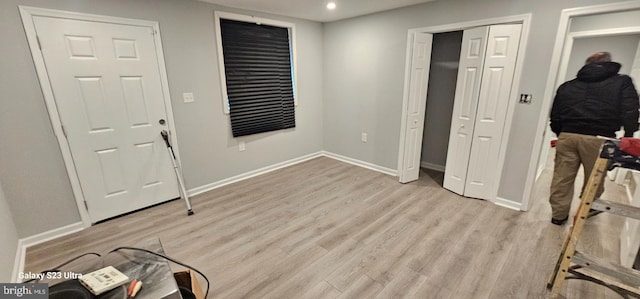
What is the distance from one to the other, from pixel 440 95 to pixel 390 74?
872 millimetres

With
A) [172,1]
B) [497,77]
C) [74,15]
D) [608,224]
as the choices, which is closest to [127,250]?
[74,15]

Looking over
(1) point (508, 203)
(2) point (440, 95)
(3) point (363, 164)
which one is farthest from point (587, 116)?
(3) point (363, 164)

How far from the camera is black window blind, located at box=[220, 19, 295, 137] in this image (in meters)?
3.40

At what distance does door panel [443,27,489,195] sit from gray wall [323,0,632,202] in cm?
27

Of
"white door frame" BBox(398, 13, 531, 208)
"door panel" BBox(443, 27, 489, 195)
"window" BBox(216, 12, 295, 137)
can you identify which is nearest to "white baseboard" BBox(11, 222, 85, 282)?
"window" BBox(216, 12, 295, 137)

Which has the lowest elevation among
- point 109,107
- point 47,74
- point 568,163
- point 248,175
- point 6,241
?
point 248,175

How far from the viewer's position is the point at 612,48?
4285 mm

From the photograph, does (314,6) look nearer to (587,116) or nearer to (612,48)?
(587,116)

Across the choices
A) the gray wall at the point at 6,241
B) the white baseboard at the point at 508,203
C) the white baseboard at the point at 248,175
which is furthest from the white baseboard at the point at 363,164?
the gray wall at the point at 6,241

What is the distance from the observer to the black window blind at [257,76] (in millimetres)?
3395

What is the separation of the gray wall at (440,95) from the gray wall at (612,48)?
276 centimetres

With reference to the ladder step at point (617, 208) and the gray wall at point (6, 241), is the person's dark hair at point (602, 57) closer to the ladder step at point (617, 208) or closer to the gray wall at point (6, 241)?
the ladder step at point (617, 208)

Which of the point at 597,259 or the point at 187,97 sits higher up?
the point at 187,97

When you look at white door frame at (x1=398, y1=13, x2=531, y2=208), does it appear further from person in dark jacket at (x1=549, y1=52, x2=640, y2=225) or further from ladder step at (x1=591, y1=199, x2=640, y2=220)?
ladder step at (x1=591, y1=199, x2=640, y2=220)
